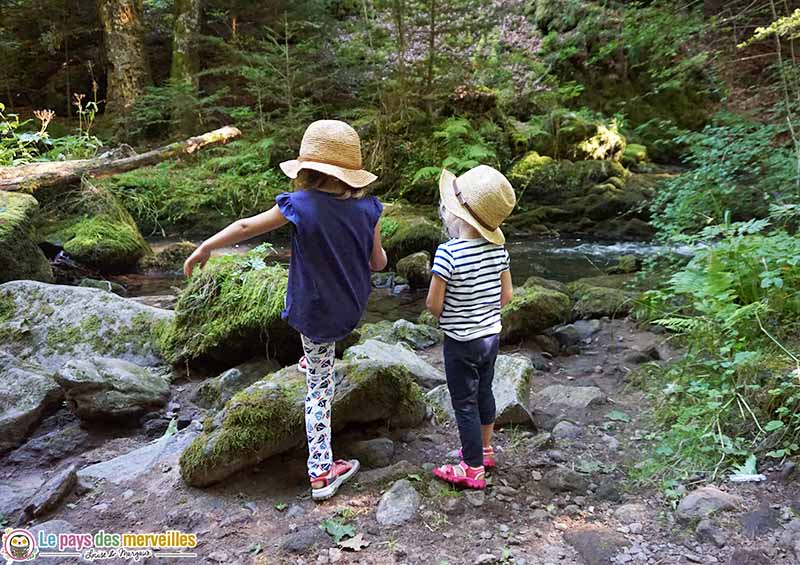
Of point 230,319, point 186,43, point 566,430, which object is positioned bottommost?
point 566,430

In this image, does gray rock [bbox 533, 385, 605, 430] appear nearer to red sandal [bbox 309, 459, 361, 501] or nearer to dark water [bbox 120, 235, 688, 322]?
red sandal [bbox 309, 459, 361, 501]

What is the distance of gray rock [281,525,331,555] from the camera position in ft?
7.58

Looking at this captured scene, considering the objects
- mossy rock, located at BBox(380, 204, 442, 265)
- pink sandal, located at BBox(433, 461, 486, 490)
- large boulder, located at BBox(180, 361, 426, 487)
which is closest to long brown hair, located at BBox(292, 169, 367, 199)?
large boulder, located at BBox(180, 361, 426, 487)

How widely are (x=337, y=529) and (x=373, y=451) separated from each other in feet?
2.39

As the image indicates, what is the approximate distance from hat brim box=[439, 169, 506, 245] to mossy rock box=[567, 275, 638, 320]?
12.6 ft

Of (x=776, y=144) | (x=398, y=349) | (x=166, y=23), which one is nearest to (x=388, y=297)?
(x=398, y=349)

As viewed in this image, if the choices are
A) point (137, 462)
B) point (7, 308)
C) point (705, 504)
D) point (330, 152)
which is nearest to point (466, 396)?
point (705, 504)

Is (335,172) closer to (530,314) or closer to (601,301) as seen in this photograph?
(530,314)

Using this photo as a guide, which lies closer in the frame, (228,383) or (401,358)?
(228,383)

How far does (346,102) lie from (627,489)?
521 inches

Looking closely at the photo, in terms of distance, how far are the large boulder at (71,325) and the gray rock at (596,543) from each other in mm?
3901

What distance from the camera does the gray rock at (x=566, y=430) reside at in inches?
140

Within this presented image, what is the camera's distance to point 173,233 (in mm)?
11469

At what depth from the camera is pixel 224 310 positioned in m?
4.82
